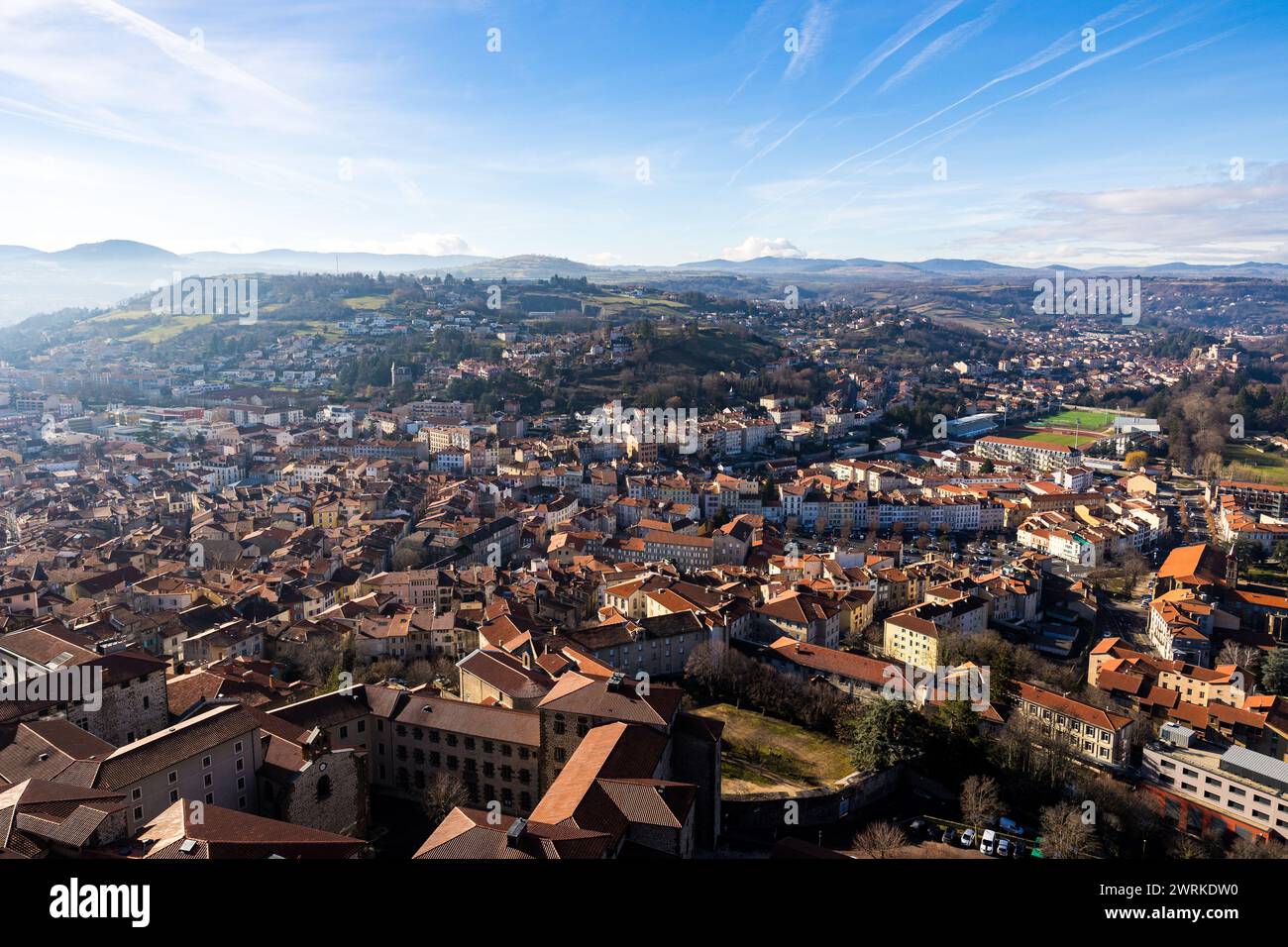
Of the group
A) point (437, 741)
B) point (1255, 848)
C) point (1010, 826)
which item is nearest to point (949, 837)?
point (1010, 826)

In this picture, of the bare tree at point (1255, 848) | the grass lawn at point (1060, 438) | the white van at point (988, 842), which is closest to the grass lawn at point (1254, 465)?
the grass lawn at point (1060, 438)

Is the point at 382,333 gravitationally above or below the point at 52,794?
above

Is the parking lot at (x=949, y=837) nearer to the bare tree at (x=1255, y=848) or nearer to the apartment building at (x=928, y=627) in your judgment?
the bare tree at (x=1255, y=848)

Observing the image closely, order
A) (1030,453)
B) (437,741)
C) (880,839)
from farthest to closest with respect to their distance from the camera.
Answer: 1. (1030,453)
2. (437,741)
3. (880,839)

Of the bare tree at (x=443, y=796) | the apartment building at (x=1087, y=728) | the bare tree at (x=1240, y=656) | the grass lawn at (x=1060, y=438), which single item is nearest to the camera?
the bare tree at (x=443, y=796)

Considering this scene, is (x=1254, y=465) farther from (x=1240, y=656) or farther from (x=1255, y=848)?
(x=1255, y=848)
